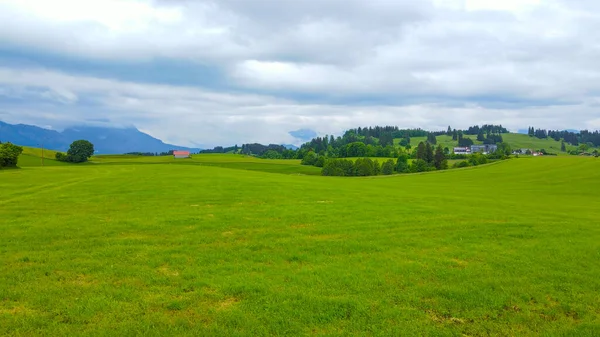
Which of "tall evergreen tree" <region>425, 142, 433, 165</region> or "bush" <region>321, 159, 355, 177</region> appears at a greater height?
"tall evergreen tree" <region>425, 142, 433, 165</region>

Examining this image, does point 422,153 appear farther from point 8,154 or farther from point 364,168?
point 8,154

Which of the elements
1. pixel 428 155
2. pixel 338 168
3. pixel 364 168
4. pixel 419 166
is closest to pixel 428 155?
pixel 428 155

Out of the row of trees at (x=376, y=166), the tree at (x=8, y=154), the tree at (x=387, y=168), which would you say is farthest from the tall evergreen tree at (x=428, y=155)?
the tree at (x=8, y=154)

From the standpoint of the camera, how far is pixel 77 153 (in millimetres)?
151375

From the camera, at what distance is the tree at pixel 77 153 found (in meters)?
150

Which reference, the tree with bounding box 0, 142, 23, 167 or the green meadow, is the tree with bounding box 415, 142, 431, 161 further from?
the green meadow

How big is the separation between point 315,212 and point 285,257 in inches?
439

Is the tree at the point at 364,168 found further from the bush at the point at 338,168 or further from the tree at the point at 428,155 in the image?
the tree at the point at 428,155

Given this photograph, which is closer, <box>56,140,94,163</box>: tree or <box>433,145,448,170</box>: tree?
<box>56,140,94,163</box>: tree

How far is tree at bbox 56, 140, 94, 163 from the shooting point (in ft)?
493

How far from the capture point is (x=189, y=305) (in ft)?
33.1

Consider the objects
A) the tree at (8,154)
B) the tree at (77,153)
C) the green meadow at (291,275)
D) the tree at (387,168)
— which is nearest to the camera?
the green meadow at (291,275)

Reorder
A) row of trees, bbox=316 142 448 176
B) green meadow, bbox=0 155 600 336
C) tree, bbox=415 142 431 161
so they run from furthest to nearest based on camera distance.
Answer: tree, bbox=415 142 431 161 < row of trees, bbox=316 142 448 176 < green meadow, bbox=0 155 600 336

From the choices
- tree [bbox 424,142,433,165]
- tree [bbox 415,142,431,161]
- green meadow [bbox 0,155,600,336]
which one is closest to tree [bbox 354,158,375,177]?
tree [bbox 415,142,431,161]
